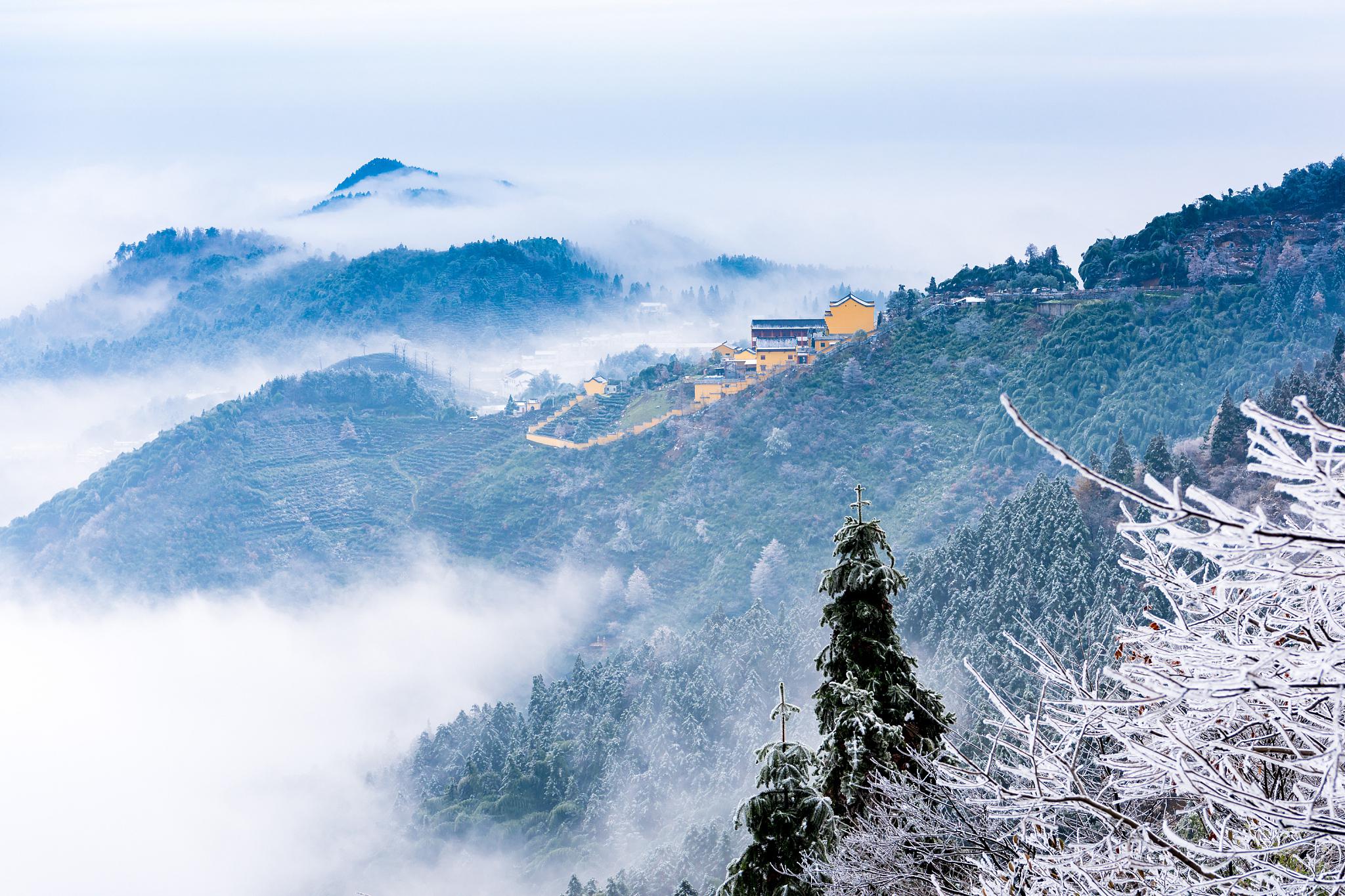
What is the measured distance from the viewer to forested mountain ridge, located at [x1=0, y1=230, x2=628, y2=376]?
16225cm

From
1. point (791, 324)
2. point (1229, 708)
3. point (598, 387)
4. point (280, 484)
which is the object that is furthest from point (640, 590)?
point (1229, 708)

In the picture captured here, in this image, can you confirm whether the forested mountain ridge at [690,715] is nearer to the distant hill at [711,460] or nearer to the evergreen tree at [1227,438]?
the evergreen tree at [1227,438]

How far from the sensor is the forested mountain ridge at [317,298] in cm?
16225

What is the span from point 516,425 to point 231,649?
27324 millimetres

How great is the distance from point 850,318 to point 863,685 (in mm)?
63485

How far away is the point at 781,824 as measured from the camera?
771cm

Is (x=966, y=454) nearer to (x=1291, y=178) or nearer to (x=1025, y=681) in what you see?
(x=1291, y=178)

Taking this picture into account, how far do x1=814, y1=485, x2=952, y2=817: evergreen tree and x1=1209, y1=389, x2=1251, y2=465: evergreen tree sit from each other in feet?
83.3

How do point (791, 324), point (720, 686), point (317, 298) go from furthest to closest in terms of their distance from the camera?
point (317, 298) < point (791, 324) < point (720, 686)

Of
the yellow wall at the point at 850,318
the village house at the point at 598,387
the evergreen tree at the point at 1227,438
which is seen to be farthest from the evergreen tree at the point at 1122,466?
the village house at the point at 598,387

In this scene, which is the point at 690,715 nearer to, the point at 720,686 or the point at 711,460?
the point at 720,686

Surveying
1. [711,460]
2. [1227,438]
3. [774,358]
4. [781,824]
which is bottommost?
[711,460]

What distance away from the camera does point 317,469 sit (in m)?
97.5

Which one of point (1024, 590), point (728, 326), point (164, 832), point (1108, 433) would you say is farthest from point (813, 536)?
point (728, 326)
